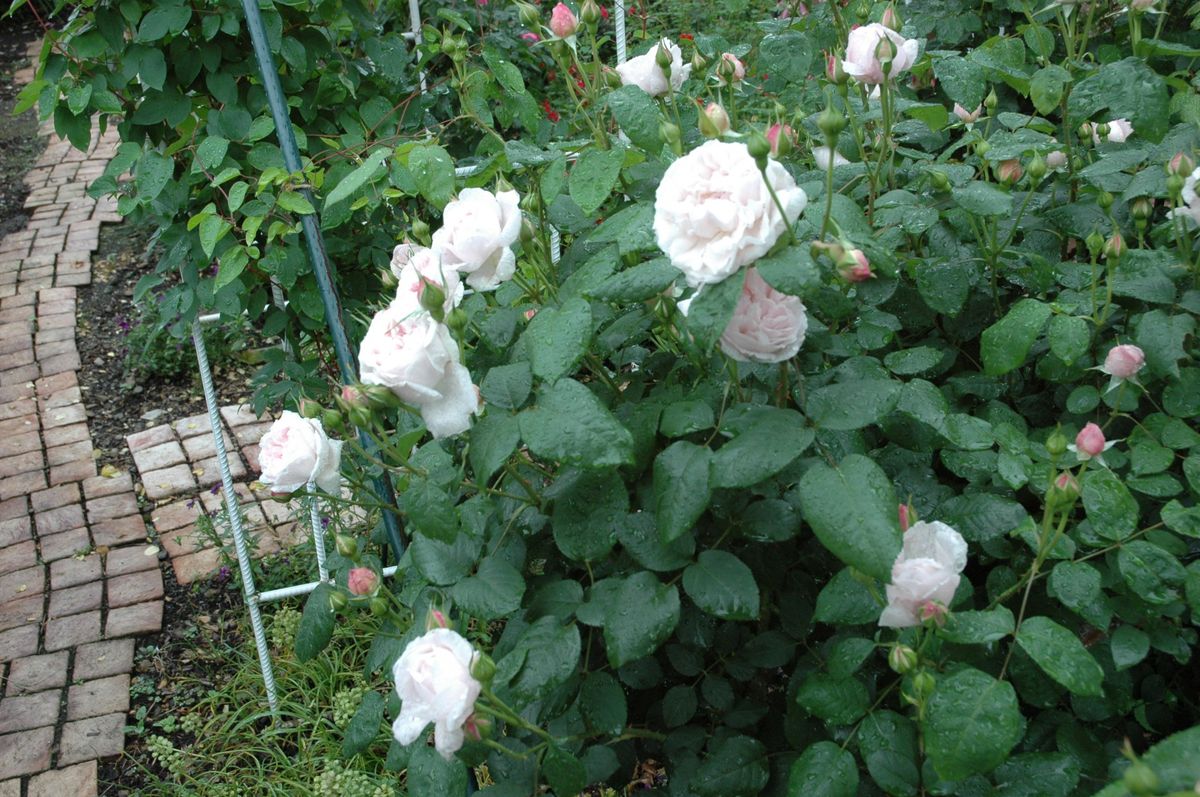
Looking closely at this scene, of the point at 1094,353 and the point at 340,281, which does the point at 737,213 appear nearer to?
the point at 1094,353

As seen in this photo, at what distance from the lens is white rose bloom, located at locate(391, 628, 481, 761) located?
0.93m

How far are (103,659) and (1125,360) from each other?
251 centimetres

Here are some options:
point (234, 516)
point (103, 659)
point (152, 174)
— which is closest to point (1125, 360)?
point (152, 174)

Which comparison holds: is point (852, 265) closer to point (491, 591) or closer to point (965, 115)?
point (491, 591)

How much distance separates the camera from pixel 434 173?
1.29m

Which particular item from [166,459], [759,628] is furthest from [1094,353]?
[166,459]

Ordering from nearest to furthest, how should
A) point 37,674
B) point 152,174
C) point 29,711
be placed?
point 152,174
point 29,711
point 37,674

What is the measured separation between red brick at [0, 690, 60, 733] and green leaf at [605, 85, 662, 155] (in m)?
2.18

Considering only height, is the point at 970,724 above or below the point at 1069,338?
below

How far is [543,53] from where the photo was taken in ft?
12.9

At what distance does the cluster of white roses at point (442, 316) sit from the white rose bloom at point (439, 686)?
0.20 meters

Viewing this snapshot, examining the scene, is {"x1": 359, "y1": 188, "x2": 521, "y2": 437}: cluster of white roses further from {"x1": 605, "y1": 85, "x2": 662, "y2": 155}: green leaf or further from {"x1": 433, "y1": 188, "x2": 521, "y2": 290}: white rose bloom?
{"x1": 605, "y1": 85, "x2": 662, "y2": 155}: green leaf

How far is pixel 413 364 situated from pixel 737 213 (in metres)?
0.33


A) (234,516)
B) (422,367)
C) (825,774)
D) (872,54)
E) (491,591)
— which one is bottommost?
(234,516)
